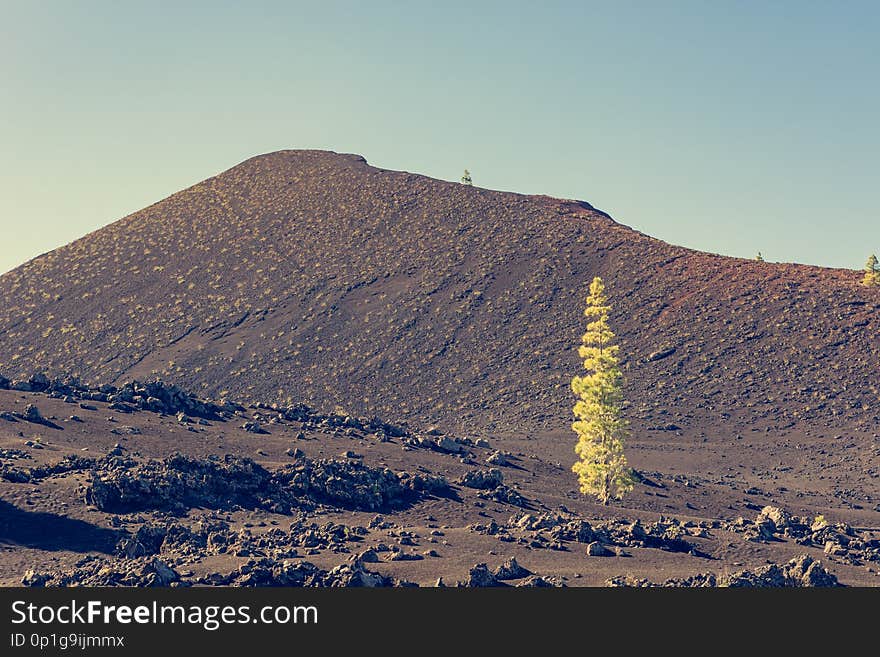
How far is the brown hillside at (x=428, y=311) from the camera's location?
305 feet

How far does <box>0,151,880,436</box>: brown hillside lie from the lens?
9281cm

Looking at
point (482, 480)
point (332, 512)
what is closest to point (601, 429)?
point (482, 480)

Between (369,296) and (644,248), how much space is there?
29042 millimetres

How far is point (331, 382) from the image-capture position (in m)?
101

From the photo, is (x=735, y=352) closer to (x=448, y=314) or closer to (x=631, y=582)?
(x=448, y=314)

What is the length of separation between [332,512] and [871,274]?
79.9 metres

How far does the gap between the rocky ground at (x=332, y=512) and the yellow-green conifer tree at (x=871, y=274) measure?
4299cm

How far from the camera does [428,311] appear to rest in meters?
112

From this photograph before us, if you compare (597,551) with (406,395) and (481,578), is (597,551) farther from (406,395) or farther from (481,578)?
(406,395)

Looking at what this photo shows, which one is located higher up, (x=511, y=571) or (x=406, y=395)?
(x=406, y=395)

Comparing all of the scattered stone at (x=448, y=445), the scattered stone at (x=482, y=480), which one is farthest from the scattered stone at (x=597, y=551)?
the scattered stone at (x=448, y=445)

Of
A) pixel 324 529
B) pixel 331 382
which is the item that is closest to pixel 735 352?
pixel 331 382

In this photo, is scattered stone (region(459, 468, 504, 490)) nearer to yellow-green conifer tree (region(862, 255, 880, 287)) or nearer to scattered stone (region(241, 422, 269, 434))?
scattered stone (region(241, 422, 269, 434))

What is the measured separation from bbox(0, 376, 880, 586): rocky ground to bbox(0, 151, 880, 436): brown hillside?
79.2 ft
